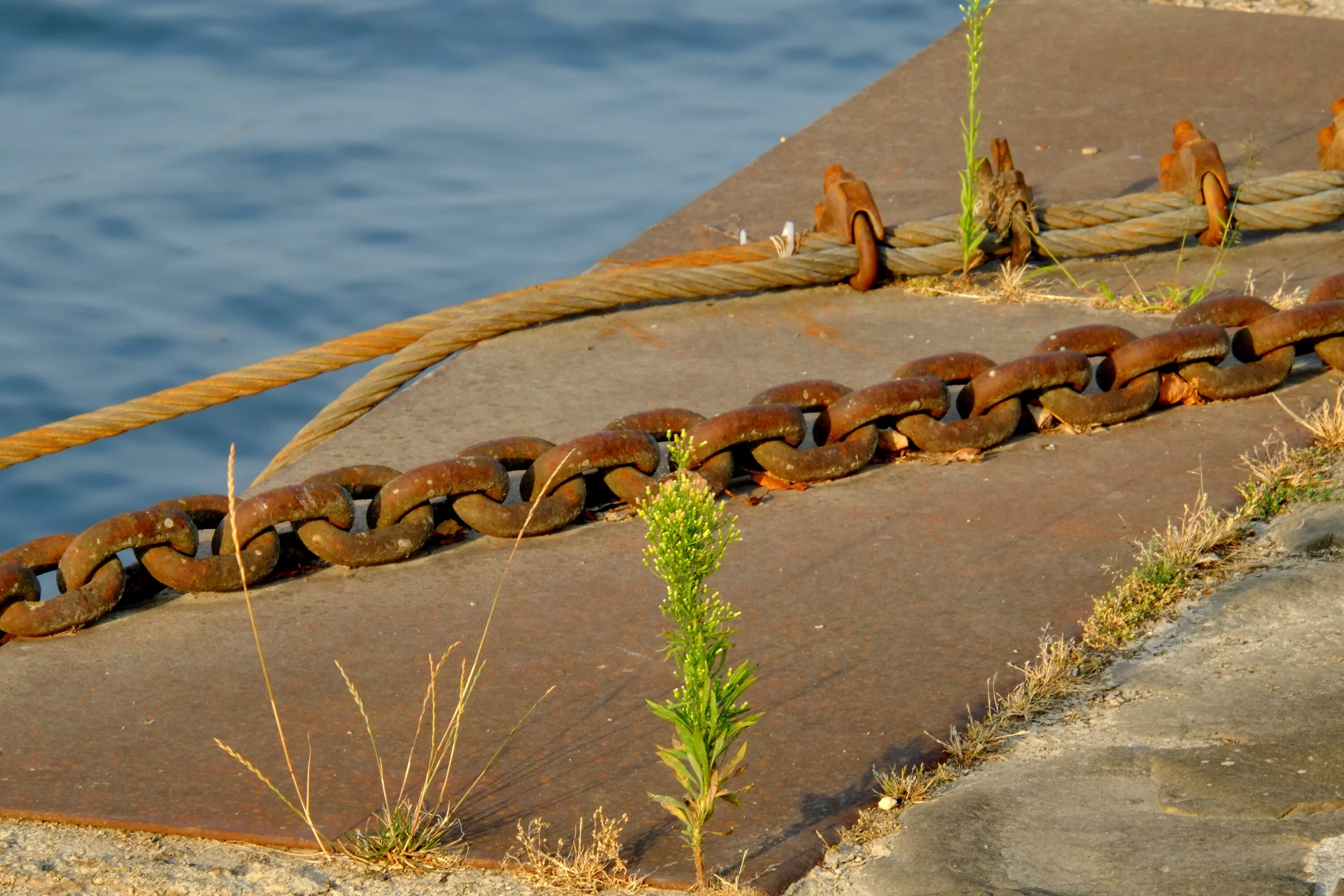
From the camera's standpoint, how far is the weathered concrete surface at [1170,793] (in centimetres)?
229

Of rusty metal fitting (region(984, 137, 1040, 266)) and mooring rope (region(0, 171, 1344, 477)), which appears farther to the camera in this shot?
rusty metal fitting (region(984, 137, 1040, 266))

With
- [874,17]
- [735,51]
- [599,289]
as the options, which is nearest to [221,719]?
[599,289]

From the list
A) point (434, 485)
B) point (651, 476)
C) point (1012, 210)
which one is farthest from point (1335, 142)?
point (434, 485)

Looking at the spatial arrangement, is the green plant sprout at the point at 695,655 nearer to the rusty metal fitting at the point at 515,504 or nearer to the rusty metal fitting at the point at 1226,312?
the rusty metal fitting at the point at 515,504

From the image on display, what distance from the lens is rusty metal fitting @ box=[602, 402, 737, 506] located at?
3516 mm

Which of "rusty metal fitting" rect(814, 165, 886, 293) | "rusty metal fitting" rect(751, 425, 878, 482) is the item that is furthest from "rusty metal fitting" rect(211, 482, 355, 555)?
"rusty metal fitting" rect(814, 165, 886, 293)

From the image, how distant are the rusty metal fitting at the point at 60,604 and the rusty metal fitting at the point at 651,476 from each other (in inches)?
41.1

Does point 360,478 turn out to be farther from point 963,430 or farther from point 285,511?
point 963,430

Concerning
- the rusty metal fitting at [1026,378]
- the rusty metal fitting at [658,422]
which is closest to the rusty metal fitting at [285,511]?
the rusty metal fitting at [658,422]

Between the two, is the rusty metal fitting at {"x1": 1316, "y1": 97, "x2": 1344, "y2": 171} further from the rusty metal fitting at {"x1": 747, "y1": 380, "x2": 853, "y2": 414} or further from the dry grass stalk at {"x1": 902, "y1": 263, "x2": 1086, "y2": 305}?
the rusty metal fitting at {"x1": 747, "y1": 380, "x2": 853, "y2": 414}

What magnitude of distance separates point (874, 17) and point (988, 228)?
8.81 metres

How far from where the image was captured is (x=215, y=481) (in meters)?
6.69

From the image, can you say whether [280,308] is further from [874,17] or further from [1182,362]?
[874,17]

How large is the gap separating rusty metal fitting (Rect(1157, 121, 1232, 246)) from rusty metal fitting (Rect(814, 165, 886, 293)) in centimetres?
96
